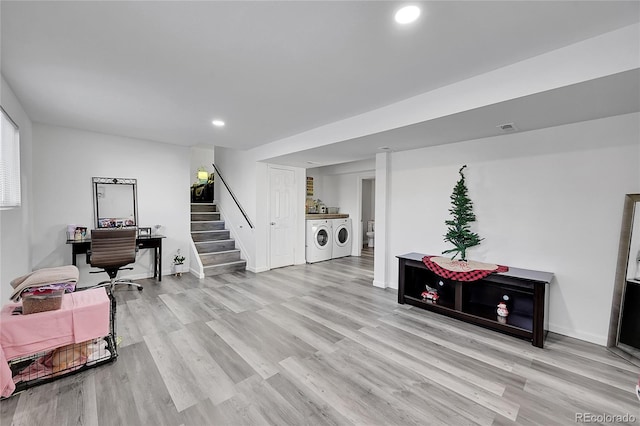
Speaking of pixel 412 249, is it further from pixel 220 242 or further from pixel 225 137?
pixel 220 242

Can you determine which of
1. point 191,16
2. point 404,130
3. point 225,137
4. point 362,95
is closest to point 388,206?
point 404,130

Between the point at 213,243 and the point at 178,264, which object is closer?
the point at 178,264

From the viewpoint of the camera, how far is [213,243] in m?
5.48

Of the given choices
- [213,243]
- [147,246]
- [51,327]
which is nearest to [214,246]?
[213,243]

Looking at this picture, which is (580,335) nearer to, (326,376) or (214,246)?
(326,376)

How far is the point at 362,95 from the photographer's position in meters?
2.66

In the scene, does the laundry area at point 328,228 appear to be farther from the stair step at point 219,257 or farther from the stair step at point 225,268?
the stair step at point 219,257

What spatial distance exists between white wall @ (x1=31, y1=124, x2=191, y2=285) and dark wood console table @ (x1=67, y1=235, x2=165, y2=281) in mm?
192

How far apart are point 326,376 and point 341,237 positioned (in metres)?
4.79

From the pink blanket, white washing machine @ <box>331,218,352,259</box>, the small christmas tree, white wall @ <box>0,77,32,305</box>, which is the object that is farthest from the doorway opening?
white wall @ <box>0,77,32,305</box>

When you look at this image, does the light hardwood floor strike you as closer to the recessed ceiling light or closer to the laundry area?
the recessed ceiling light

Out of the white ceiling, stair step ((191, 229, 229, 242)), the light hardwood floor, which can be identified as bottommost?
the light hardwood floor

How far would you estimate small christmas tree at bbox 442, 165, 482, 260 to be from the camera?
327cm

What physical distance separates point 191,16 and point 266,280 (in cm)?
385
